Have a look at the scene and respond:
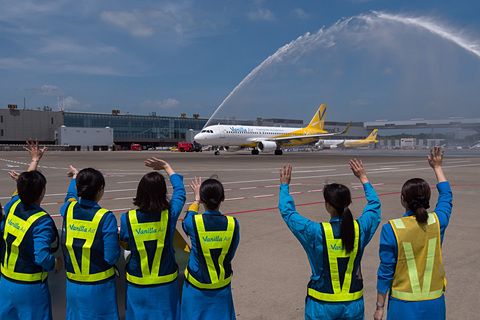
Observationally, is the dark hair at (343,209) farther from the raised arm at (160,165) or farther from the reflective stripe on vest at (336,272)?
the raised arm at (160,165)

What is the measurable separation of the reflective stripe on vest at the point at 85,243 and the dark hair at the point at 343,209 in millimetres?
2135

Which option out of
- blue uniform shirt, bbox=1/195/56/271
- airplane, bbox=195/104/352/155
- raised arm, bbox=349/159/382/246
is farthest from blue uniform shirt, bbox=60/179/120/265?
airplane, bbox=195/104/352/155

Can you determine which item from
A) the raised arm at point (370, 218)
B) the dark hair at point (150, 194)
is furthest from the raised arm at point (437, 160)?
the dark hair at point (150, 194)

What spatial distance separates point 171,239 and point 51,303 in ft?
5.00

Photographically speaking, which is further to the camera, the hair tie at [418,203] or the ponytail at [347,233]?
the hair tie at [418,203]

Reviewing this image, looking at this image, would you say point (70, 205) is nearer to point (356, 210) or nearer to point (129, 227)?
point (129, 227)

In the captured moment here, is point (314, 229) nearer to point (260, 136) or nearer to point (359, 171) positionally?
point (359, 171)

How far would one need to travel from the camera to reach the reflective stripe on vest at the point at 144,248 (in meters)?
3.61

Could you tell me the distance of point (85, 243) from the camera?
3523mm

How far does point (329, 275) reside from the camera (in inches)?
132

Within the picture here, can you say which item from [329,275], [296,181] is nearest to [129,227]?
[329,275]

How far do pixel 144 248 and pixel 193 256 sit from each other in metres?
0.47

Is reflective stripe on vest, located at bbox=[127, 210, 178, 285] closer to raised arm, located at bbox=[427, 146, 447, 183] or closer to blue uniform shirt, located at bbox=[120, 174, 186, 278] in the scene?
blue uniform shirt, located at bbox=[120, 174, 186, 278]

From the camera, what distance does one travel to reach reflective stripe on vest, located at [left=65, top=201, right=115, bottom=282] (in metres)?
3.53
